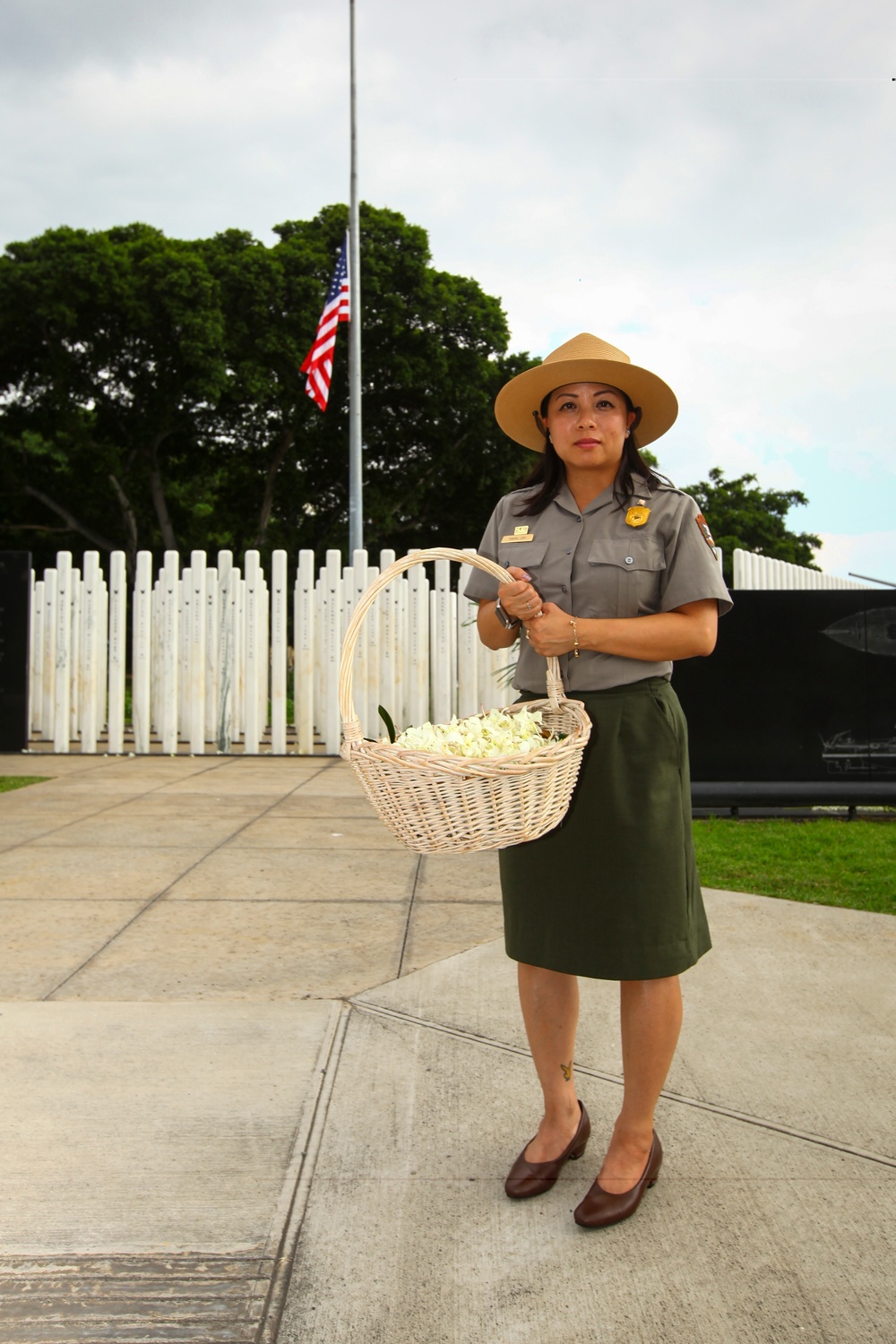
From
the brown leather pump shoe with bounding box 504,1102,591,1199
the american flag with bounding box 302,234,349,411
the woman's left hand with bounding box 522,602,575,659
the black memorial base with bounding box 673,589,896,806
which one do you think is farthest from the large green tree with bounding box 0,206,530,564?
the brown leather pump shoe with bounding box 504,1102,591,1199

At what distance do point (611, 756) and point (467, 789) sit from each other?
42 cm

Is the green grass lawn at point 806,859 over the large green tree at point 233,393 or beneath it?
beneath

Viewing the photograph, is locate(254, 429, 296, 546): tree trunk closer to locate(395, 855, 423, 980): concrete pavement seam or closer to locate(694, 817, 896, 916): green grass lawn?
locate(694, 817, 896, 916): green grass lawn

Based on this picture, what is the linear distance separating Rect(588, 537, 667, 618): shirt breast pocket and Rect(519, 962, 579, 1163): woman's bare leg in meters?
0.83

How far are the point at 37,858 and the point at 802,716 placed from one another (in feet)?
15.9

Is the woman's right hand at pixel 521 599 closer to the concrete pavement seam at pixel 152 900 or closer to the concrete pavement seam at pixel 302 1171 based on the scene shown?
the concrete pavement seam at pixel 302 1171

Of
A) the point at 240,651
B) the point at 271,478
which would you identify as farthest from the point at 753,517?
the point at 240,651

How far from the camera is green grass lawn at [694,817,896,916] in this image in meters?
5.26

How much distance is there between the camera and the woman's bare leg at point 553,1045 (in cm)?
244

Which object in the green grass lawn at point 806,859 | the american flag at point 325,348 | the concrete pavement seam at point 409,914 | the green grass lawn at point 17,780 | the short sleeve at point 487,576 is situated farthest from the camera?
the american flag at point 325,348

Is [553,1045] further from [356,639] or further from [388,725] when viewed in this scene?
[356,639]

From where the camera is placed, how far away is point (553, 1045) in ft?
8.00

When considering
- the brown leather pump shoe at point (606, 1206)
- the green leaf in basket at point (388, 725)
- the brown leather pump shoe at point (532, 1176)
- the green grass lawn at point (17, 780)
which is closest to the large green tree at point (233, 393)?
the green grass lawn at point (17, 780)

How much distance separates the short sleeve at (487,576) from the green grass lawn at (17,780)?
22.6ft
